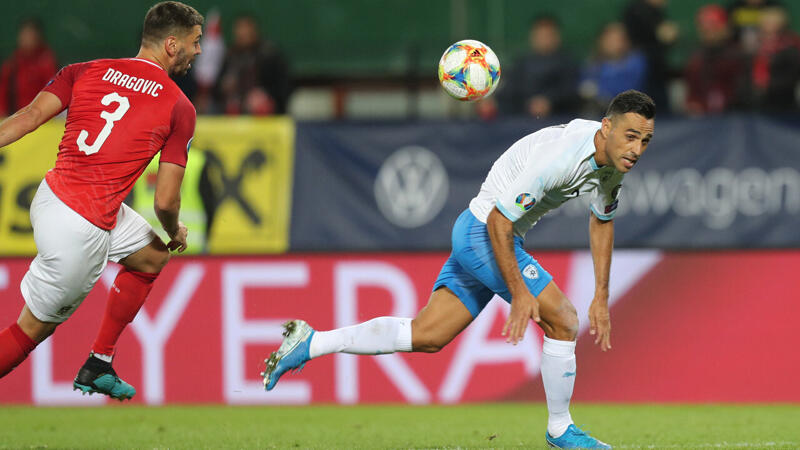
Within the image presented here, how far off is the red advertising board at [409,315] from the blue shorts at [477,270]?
323cm

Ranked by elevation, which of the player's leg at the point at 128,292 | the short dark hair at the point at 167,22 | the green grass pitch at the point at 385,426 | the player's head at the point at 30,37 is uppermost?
the player's head at the point at 30,37

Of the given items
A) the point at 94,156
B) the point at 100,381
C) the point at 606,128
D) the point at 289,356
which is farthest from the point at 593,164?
the point at 100,381

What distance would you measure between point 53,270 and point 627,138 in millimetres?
3127

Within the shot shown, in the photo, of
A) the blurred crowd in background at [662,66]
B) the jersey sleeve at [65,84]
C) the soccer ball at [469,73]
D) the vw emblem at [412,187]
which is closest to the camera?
the jersey sleeve at [65,84]

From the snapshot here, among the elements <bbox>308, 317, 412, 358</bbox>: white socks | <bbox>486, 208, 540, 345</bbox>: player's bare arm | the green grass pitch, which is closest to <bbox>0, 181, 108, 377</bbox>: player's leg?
the green grass pitch

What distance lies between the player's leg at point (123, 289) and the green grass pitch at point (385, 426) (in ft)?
2.25

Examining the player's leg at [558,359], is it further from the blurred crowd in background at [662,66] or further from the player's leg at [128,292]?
the blurred crowd in background at [662,66]

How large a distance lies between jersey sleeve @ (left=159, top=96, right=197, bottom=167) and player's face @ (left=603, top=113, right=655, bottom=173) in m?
2.27

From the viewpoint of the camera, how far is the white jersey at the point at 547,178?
6.38m

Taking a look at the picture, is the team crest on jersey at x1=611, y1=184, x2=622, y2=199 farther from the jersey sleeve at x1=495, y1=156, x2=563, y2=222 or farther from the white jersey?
the jersey sleeve at x1=495, y1=156, x2=563, y2=222

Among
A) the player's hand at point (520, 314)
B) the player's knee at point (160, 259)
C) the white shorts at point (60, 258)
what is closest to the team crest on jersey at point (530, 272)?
the player's hand at point (520, 314)

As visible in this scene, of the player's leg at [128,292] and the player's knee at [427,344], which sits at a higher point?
the player's leg at [128,292]

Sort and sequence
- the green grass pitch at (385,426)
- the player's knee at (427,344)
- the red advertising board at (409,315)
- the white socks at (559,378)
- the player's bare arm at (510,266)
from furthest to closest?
the red advertising board at (409,315) → the green grass pitch at (385,426) → the player's knee at (427,344) → the white socks at (559,378) → the player's bare arm at (510,266)

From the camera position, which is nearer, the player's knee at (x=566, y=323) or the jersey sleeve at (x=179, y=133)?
the jersey sleeve at (x=179, y=133)
